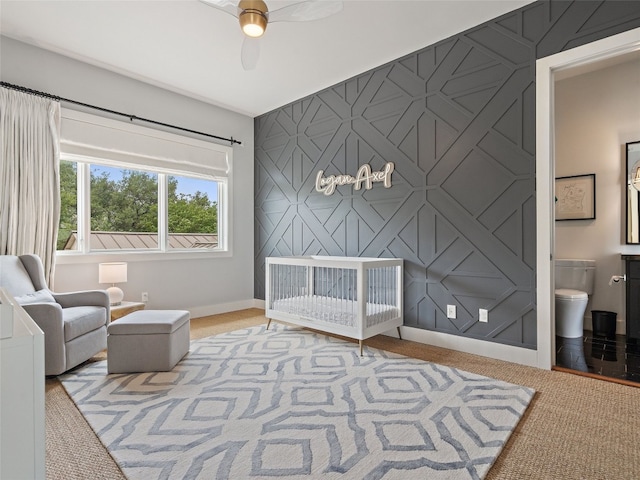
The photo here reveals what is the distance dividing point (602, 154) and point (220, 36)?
390 centimetres

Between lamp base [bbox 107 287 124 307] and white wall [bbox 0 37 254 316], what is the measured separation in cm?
31

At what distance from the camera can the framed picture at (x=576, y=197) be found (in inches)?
146

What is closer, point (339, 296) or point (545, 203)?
point (545, 203)

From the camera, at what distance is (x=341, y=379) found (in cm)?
236

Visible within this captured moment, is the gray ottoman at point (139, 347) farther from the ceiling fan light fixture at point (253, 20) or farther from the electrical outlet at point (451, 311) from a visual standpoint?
the electrical outlet at point (451, 311)

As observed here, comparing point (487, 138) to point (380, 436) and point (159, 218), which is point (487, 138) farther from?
point (159, 218)

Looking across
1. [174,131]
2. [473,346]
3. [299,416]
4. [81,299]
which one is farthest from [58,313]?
[473,346]

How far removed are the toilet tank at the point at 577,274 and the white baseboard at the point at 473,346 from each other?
148 cm

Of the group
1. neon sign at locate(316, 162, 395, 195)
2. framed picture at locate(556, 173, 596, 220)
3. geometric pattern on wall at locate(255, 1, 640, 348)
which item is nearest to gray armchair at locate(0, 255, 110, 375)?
geometric pattern on wall at locate(255, 1, 640, 348)

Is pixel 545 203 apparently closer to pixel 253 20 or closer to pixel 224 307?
pixel 253 20

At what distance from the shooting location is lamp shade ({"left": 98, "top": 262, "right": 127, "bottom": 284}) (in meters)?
3.41

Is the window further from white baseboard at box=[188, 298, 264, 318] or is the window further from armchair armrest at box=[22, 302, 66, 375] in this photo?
armchair armrest at box=[22, 302, 66, 375]

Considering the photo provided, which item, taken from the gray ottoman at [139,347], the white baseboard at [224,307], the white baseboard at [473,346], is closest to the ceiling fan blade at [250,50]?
the gray ottoman at [139,347]

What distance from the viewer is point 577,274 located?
363cm
